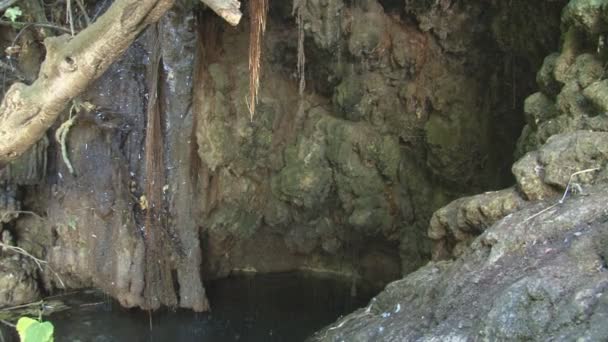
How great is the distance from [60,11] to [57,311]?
3274 millimetres

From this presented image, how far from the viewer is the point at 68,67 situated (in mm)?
3453

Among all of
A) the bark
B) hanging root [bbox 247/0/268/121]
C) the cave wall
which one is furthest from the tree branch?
the cave wall

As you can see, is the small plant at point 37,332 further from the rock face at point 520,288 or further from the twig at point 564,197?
the twig at point 564,197

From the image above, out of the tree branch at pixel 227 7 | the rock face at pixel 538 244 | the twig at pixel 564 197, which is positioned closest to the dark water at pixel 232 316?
the rock face at pixel 538 244

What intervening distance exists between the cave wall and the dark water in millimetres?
237

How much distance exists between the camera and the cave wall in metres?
6.70

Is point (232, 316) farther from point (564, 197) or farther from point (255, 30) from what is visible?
point (564, 197)

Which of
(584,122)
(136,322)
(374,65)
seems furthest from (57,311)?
(584,122)

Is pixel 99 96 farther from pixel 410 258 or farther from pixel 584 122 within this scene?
pixel 584 122

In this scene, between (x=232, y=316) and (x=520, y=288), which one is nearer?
(x=520, y=288)

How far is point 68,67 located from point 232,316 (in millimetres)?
4274

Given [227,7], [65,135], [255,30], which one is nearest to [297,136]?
[65,135]

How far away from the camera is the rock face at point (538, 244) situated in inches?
105

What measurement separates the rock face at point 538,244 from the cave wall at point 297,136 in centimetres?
227
